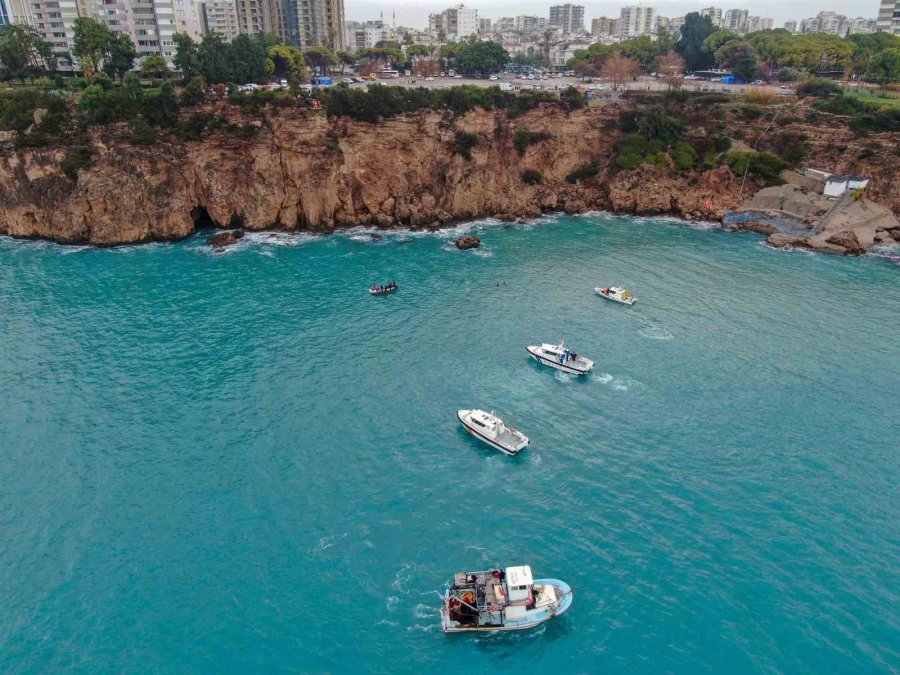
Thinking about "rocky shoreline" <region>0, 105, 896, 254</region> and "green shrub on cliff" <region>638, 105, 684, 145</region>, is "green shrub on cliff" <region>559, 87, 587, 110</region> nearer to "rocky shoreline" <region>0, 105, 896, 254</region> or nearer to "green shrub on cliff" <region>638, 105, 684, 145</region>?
"rocky shoreline" <region>0, 105, 896, 254</region>

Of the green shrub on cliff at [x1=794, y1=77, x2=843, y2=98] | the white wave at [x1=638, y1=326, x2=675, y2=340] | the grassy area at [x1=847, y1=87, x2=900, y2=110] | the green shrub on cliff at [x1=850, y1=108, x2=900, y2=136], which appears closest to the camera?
the white wave at [x1=638, y1=326, x2=675, y2=340]

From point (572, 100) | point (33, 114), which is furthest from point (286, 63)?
point (572, 100)

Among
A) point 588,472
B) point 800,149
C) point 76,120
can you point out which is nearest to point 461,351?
point 588,472

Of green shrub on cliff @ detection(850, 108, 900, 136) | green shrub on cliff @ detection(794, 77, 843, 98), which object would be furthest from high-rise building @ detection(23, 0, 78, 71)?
green shrub on cliff @ detection(850, 108, 900, 136)

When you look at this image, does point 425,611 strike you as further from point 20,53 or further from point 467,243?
point 20,53

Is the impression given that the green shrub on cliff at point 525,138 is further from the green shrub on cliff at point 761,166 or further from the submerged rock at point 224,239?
the submerged rock at point 224,239

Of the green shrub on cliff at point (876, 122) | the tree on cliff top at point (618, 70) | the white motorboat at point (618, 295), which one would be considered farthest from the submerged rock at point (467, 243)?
the green shrub on cliff at point (876, 122)

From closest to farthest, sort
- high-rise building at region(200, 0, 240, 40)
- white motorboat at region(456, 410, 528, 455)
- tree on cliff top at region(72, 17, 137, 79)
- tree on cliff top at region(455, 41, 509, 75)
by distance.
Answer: white motorboat at region(456, 410, 528, 455)
tree on cliff top at region(72, 17, 137, 79)
tree on cliff top at region(455, 41, 509, 75)
high-rise building at region(200, 0, 240, 40)
